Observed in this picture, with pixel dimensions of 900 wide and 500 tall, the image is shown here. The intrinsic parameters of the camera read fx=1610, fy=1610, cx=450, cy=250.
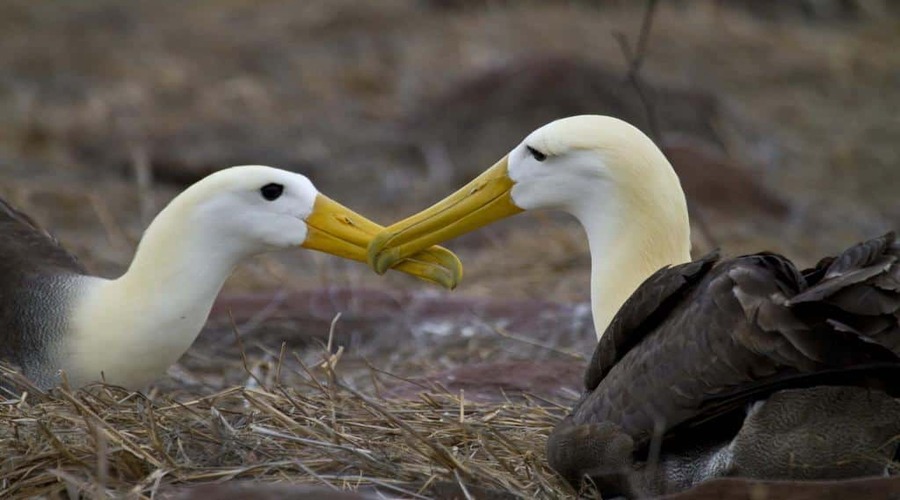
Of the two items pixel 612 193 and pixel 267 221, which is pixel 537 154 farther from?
pixel 267 221

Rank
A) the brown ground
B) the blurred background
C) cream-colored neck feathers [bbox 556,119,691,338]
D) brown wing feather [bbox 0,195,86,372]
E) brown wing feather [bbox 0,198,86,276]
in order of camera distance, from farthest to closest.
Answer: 1. the blurred background
2. the brown ground
3. brown wing feather [bbox 0,198,86,276]
4. brown wing feather [bbox 0,195,86,372]
5. cream-colored neck feathers [bbox 556,119,691,338]

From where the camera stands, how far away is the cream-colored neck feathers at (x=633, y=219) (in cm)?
511

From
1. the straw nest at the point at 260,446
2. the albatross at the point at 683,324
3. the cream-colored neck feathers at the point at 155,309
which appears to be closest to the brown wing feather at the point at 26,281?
the cream-colored neck feathers at the point at 155,309

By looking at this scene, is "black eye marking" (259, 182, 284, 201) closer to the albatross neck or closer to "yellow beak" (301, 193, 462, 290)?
"yellow beak" (301, 193, 462, 290)

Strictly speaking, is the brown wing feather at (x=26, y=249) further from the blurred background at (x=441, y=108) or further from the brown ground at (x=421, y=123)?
the blurred background at (x=441, y=108)

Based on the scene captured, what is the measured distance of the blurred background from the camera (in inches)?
413

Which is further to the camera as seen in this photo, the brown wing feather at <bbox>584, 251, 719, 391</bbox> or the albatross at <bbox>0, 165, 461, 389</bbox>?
the albatross at <bbox>0, 165, 461, 389</bbox>

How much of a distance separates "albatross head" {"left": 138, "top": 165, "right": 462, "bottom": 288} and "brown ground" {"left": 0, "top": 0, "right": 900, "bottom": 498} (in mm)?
693

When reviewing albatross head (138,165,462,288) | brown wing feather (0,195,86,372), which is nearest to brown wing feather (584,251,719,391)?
albatross head (138,165,462,288)

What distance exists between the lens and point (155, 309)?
558 centimetres

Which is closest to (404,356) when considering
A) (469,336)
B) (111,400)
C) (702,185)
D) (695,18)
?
(469,336)

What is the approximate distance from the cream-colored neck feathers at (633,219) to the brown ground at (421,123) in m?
1.20

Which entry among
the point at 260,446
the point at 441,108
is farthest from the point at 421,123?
the point at 260,446

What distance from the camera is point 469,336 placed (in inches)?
289
